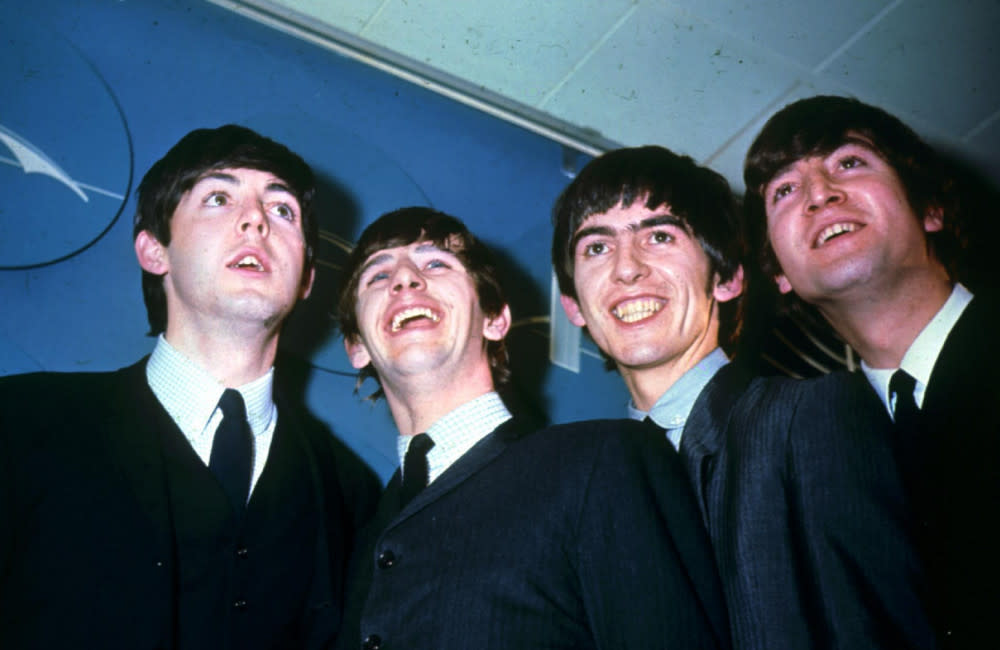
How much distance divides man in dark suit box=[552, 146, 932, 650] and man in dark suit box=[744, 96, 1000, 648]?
13 cm

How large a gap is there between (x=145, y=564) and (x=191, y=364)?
23.3 inches

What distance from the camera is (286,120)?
270cm

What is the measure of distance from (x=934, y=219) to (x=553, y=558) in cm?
164

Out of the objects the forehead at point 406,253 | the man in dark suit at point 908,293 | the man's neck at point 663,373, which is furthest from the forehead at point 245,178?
the man in dark suit at point 908,293

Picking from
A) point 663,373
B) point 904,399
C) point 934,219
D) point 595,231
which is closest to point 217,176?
point 595,231

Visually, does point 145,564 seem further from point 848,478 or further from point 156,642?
point 848,478

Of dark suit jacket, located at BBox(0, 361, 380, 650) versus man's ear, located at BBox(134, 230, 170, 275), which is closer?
dark suit jacket, located at BBox(0, 361, 380, 650)

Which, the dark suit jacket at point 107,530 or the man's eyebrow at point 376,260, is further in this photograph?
the man's eyebrow at point 376,260

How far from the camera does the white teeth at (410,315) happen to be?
2.19 meters

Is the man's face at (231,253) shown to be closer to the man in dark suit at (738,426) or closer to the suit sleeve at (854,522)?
the man in dark suit at (738,426)

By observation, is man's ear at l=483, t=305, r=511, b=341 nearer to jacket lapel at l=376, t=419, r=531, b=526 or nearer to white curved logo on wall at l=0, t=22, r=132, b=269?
jacket lapel at l=376, t=419, r=531, b=526

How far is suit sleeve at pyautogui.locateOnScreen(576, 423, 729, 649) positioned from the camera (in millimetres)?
1278

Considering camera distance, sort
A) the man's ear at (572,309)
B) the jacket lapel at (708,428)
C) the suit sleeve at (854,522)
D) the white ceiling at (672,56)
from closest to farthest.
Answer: the suit sleeve at (854,522), the jacket lapel at (708,428), the man's ear at (572,309), the white ceiling at (672,56)

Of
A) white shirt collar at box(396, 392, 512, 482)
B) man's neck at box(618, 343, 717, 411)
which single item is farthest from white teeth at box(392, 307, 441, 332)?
man's neck at box(618, 343, 717, 411)
